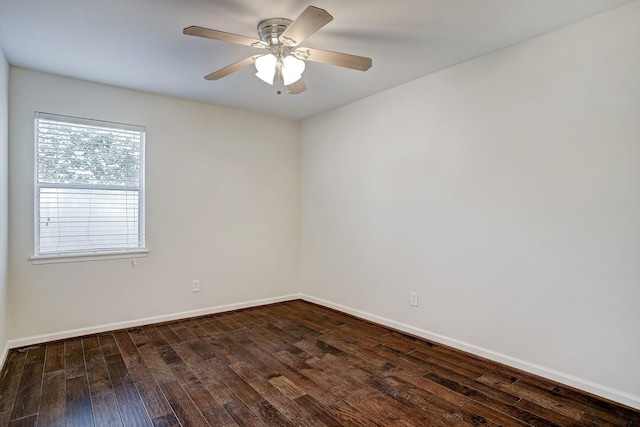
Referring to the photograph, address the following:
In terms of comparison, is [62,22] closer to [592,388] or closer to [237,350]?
[237,350]

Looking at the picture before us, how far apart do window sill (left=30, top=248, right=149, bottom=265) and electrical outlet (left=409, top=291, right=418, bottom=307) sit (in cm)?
269

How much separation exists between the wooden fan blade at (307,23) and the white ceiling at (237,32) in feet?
0.85

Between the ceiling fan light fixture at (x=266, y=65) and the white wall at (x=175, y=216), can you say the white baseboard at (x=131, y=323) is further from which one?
the ceiling fan light fixture at (x=266, y=65)

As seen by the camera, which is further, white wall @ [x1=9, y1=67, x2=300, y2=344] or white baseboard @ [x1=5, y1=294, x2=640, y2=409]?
white wall @ [x1=9, y1=67, x2=300, y2=344]

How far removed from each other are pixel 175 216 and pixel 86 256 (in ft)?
2.90

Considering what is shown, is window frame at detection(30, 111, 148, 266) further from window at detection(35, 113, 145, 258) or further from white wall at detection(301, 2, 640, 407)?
white wall at detection(301, 2, 640, 407)

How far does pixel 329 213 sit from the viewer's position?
14.1 ft

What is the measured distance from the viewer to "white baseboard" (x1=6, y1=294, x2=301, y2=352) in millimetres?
3021


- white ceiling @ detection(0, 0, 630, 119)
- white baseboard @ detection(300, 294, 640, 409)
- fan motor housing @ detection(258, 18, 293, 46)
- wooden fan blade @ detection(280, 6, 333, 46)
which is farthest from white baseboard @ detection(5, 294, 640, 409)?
fan motor housing @ detection(258, 18, 293, 46)

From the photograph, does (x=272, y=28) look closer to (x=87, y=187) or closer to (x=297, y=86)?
(x=297, y=86)

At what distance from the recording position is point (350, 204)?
4.02m

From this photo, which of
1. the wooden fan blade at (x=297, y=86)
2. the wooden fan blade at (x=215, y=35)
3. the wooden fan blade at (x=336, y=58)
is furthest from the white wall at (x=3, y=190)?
the wooden fan blade at (x=336, y=58)

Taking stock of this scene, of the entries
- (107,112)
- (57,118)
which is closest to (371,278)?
(107,112)

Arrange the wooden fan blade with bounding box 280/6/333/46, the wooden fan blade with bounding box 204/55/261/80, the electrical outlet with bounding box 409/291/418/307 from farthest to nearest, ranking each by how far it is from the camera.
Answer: the electrical outlet with bounding box 409/291/418/307
the wooden fan blade with bounding box 204/55/261/80
the wooden fan blade with bounding box 280/6/333/46
